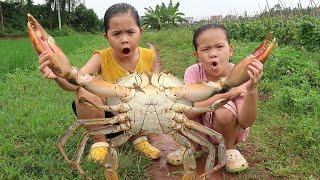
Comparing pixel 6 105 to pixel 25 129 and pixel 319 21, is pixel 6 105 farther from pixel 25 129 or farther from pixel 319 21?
pixel 319 21

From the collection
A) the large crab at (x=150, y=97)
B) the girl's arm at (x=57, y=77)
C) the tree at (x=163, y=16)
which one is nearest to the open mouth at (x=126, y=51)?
the girl's arm at (x=57, y=77)

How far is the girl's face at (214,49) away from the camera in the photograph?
12.2 ft

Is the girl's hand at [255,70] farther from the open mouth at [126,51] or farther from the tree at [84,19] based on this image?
the tree at [84,19]

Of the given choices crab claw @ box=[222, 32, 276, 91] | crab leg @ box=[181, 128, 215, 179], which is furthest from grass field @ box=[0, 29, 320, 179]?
crab claw @ box=[222, 32, 276, 91]

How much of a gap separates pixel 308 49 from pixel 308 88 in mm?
6263

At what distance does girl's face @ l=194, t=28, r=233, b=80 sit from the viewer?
3709mm

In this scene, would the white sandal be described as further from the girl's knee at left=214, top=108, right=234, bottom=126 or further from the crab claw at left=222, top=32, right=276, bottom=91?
the crab claw at left=222, top=32, right=276, bottom=91

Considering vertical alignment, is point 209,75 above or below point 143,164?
above

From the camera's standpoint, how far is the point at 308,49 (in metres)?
12.0

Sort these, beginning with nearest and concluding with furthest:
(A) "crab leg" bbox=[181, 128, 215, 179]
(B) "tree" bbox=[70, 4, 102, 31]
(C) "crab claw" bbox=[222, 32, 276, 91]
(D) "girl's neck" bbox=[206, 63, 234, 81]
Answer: (C) "crab claw" bbox=[222, 32, 276, 91]
(A) "crab leg" bbox=[181, 128, 215, 179]
(D) "girl's neck" bbox=[206, 63, 234, 81]
(B) "tree" bbox=[70, 4, 102, 31]

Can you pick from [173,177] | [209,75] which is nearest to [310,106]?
[209,75]

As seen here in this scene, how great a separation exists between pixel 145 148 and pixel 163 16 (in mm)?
39097

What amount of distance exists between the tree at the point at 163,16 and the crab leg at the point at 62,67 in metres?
37.9

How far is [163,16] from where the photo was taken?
139 ft
